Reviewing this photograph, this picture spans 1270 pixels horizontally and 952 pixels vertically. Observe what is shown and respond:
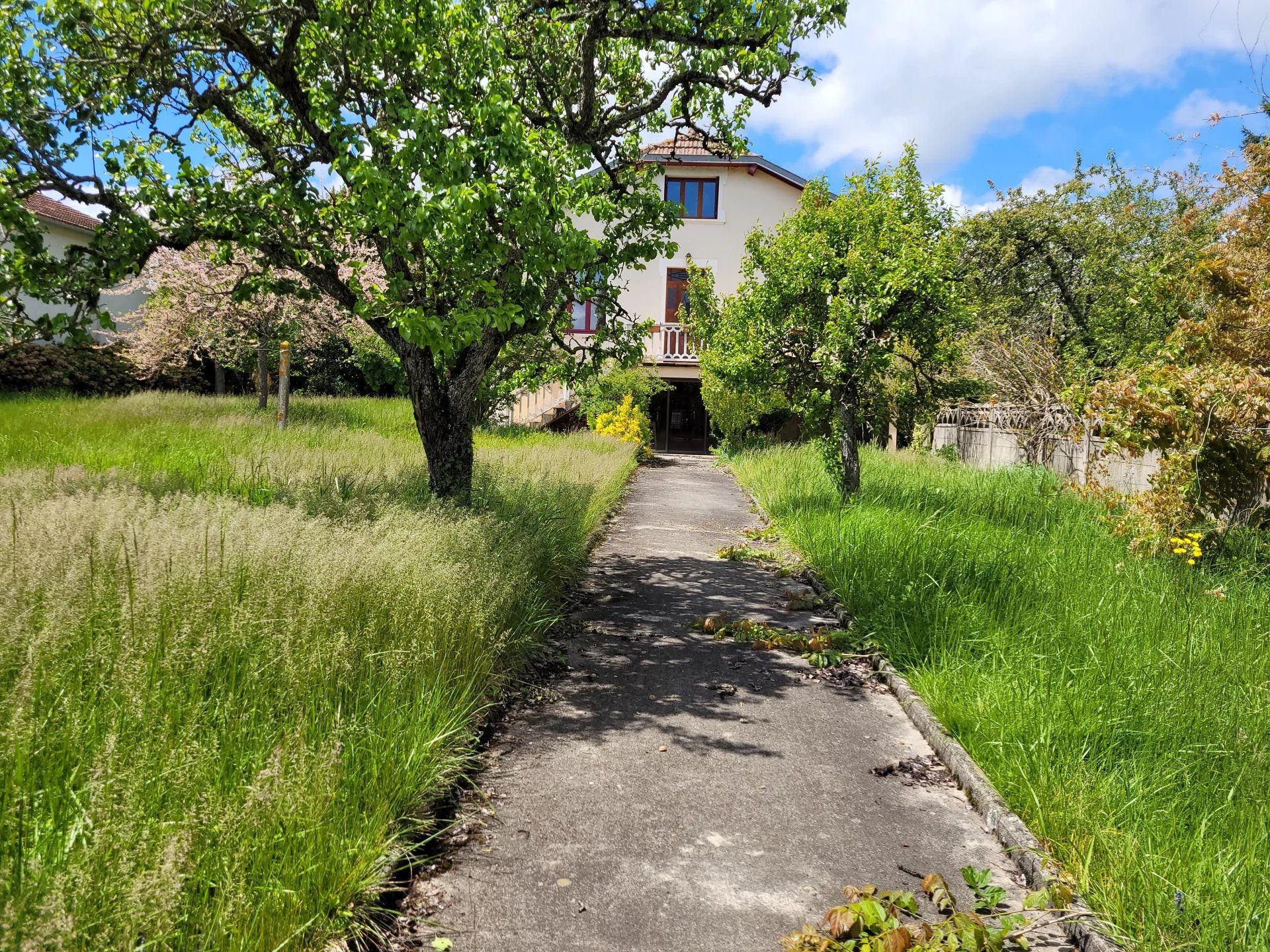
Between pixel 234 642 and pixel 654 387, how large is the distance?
22.5 metres

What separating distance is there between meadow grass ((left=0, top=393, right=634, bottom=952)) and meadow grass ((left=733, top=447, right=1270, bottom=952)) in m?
2.79

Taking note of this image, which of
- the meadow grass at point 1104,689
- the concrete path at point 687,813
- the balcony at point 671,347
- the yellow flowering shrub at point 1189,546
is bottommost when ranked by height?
the concrete path at point 687,813

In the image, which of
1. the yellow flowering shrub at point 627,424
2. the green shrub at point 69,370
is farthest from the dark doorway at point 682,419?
the green shrub at point 69,370

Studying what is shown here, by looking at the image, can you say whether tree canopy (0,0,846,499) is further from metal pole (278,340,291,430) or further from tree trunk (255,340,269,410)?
tree trunk (255,340,269,410)

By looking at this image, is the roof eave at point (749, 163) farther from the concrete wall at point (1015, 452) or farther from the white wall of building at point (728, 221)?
the concrete wall at point (1015, 452)

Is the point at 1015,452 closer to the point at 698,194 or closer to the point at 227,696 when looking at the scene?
the point at 227,696

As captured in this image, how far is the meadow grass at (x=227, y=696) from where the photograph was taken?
2.39 meters

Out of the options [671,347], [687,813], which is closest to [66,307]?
[671,347]

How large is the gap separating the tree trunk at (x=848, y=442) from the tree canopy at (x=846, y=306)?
0.02 m

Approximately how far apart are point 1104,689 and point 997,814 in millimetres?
1213

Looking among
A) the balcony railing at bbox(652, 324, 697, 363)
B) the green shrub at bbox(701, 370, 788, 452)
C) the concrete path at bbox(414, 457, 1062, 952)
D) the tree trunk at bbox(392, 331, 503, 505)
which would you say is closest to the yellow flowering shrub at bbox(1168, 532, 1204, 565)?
the concrete path at bbox(414, 457, 1062, 952)

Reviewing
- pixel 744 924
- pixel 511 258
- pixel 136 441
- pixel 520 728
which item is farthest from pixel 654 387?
pixel 744 924

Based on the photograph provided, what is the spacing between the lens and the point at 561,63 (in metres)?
8.72

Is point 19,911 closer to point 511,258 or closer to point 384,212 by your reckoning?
point 384,212
